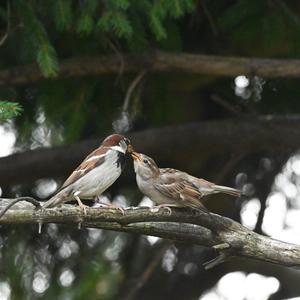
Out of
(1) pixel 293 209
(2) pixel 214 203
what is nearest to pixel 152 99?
(2) pixel 214 203

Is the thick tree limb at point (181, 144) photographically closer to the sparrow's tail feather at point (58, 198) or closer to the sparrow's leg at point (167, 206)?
the sparrow's tail feather at point (58, 198)

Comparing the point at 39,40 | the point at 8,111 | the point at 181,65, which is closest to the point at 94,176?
the point at 39,40

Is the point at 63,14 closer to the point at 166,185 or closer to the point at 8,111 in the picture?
the point at 166,185

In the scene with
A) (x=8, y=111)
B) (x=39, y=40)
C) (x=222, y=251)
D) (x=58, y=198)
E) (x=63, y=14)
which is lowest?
(x=222, y=251)

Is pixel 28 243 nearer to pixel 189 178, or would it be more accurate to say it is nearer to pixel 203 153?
pixel 203 153

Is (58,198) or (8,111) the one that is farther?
(58,198)

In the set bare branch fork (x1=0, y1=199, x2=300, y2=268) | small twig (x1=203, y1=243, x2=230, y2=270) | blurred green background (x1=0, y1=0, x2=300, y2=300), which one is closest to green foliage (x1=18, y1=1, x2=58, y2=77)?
blurred green background (x1=0, y1=0, x2=300, y2=300)

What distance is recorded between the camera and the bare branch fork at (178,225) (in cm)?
500

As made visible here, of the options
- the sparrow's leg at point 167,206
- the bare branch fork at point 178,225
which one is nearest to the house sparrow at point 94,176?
the sparrow's leg at point 167,206

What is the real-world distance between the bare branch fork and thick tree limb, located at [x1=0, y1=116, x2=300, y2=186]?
191 cm

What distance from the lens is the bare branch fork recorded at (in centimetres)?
500

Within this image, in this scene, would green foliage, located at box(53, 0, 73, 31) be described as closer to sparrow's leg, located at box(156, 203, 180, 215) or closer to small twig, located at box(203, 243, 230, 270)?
sparrow's leg, located at box(156, 203, 180, 215)

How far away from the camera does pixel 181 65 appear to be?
7.00m

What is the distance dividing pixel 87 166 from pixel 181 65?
55.1 inches
